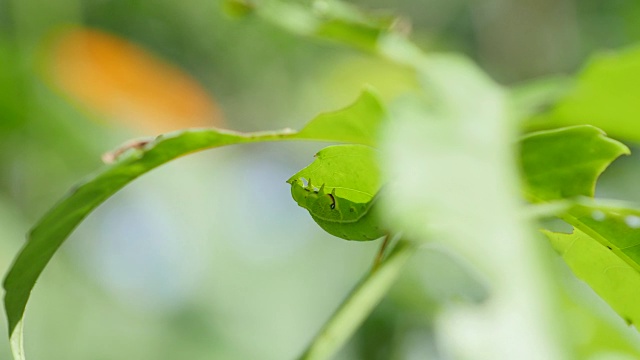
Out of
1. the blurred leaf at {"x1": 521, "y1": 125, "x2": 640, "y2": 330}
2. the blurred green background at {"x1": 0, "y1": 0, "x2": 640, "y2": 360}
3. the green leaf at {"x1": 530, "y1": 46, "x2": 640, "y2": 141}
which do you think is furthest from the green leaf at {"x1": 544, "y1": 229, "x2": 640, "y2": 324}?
the blurred green background at {"x1": 0, "y1": 0, "x2": 640, "y2": 360}

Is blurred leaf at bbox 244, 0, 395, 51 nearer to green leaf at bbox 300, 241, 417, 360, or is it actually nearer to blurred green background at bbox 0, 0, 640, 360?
green leaf at bbox 300, 241, 417, 360

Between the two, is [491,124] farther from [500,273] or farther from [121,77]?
[121,77]

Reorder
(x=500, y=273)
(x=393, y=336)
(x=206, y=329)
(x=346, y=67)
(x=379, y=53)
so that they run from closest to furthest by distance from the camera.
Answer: (x=500, y=273) → (x=379, y=53) → (x=393, y=336) → (x=206, y=329) → (x=346, y=67)

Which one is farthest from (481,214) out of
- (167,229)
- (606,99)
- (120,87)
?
(120,87)

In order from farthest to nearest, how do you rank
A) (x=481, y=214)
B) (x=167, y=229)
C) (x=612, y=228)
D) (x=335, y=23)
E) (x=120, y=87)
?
(x=120, y=87), (x=167, y=229), (x=335, y=23), (x=612, y=228), (x=481, y=214)

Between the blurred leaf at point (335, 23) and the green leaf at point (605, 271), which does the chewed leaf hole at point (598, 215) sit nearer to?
the green leaf at point (605, 271)

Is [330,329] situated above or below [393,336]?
above

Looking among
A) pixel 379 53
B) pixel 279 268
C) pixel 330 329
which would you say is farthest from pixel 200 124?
pixel 330 329

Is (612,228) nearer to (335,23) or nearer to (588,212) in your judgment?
(588,212)
